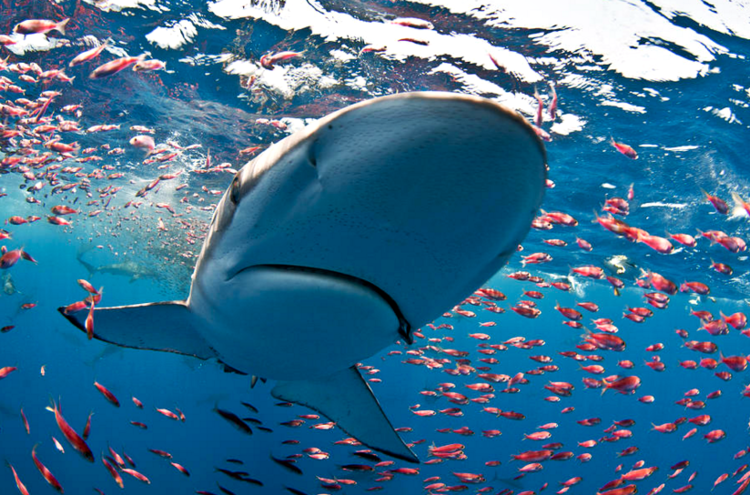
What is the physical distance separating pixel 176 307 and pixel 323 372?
3.04 ft

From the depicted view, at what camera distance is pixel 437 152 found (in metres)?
0.98

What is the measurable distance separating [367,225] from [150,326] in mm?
1960

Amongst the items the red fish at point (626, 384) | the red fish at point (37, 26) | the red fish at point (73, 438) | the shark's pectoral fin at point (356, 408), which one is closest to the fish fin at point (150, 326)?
the shark's pectoral fin at point (356, 408)

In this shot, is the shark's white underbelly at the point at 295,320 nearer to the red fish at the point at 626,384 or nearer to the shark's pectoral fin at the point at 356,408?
the shark's pectoral fin at the point at 356,408

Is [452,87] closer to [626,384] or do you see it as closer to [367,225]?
[626,384]

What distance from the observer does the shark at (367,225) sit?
98 centimetres

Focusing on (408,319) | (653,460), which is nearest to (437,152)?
(408,319)

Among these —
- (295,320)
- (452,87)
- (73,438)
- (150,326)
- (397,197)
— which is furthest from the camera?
(452,87)

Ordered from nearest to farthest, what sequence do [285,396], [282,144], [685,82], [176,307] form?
[282,144], [176,307], [285,396], [685,82]

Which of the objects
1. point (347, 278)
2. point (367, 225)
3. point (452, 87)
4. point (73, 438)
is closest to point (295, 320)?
point (347, 278)

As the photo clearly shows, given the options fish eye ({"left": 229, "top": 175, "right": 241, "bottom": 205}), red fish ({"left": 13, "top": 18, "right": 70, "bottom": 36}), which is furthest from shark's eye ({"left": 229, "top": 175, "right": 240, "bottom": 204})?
red fish ({"left": 13, "top": 18, "right": 70, "bottom": 36})

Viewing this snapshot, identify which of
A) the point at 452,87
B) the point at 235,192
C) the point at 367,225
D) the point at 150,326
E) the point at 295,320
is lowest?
the point at 150,326

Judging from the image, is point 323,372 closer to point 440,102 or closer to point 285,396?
point 285,396

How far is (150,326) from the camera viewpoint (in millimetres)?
2455
